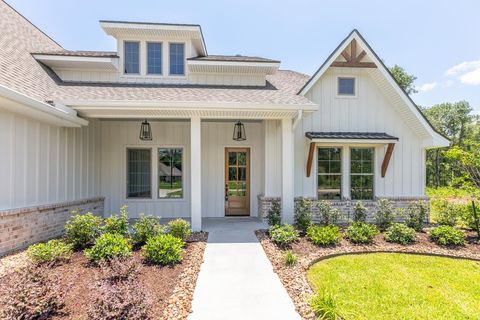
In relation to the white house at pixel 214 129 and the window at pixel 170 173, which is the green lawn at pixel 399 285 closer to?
the white house at pixel 214 129

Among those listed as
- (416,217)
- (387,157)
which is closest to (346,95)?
(387,157)

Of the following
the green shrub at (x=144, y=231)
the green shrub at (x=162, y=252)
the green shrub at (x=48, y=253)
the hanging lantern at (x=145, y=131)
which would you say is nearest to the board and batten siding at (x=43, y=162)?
the green shrub at (x=48, y=253)

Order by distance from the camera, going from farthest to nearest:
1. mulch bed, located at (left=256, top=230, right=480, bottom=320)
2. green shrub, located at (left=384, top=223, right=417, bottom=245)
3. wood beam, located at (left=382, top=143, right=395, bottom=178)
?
wood beam, located at (left=382, top=143, right=395, bottom=178) → green shrub, located at (left=384, top=223, right=417, bottom=245) → mulch bed, located at (left=256, top=230, right=480, bottom=320)

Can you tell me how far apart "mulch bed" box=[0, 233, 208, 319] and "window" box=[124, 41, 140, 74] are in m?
6.40

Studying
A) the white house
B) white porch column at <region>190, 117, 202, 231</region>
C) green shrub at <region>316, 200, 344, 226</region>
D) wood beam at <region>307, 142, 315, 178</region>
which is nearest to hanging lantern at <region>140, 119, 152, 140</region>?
the white house

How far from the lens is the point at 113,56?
28.5 ft

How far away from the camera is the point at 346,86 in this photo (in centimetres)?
941

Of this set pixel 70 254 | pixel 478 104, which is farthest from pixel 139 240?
pixel 478 104

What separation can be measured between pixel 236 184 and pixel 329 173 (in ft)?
11.2

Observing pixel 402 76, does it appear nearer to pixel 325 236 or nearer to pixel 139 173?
pixel 325 236

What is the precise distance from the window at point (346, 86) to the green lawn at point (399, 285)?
5.72 metres

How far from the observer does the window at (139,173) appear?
9.73m

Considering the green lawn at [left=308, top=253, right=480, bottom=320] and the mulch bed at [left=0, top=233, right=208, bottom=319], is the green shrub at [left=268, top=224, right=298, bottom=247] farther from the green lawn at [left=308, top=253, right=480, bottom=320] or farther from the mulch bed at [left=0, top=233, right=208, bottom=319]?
the mulch bed at [left=0, top=233, right=208, bottom=319]

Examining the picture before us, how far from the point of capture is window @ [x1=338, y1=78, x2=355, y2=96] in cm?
940
